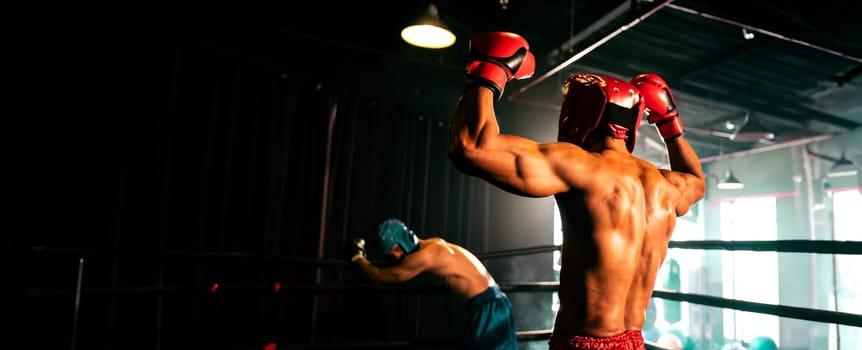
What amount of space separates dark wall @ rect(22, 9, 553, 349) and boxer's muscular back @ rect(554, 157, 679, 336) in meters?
1.37

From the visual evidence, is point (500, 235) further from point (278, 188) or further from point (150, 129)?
point (150, 129)

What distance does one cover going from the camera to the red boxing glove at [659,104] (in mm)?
1739

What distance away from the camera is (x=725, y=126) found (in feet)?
28.6

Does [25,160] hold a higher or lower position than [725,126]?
lower

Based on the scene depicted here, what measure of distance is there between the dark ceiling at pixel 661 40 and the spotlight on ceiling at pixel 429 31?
9 cm

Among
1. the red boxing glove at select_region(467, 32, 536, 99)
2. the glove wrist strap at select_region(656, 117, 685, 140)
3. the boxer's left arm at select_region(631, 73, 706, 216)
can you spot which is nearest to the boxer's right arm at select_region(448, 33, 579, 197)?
the red boxing glove at select_region(467, 32, 536, 99)

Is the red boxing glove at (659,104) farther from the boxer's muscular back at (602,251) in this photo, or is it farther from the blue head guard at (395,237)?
the blue head guard at (395,237)

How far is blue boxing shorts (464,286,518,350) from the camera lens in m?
2.80

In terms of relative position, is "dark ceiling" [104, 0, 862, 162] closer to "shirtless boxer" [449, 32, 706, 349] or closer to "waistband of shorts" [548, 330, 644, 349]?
"shirtless boxer" [449, 32, 706, 349]

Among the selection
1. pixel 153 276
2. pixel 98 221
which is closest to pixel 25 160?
pixel 98 221

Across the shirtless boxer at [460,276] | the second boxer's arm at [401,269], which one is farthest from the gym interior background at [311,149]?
the shirtless boxer at [460,276]

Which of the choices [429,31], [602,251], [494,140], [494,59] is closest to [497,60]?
[494,59]

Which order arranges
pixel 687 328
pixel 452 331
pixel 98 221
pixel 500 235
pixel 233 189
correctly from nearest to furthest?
pixel 98 221
pixel 233 189
pixel 452 331
pixel 500 235
pixel 687 328

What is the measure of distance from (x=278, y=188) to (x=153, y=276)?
4.21ft
